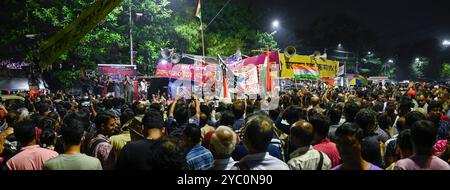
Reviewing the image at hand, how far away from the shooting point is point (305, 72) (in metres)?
17.2

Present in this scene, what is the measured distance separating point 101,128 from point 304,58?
13.4 m

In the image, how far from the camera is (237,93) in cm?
1158

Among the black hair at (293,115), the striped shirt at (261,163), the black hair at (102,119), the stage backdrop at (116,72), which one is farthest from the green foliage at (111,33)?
the striped shirt at (261,163)

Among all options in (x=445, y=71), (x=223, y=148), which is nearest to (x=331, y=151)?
(x=223, y=148)

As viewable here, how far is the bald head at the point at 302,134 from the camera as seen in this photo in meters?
3.90

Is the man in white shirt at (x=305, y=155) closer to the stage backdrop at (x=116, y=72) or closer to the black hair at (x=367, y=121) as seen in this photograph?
the black hair at (x=367, y=121)

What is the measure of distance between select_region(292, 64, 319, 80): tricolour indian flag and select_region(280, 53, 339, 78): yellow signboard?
0.61 feet

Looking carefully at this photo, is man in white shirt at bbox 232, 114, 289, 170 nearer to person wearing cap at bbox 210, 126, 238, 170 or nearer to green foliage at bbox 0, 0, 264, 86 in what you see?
person wearing cap at bbox 210, 126, 238, 170

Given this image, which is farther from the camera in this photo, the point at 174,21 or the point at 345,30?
the point at 345,30

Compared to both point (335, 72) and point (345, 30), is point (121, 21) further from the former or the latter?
point (345, 30)

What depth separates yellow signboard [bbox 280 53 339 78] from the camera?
16.7 meters

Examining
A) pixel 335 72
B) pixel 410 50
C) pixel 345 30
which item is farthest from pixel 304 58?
pixel 410 50

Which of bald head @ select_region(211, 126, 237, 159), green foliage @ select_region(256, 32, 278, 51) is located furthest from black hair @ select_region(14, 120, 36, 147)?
green foliage @ select_region(256, 32, 278, 51)

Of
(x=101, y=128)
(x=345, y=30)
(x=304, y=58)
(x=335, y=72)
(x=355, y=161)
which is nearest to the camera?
(x=355, y=161)
